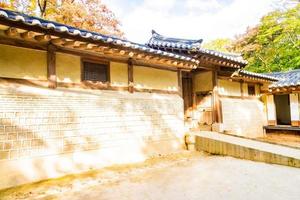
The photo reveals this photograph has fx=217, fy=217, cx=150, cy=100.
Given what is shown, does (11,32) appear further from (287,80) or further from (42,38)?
(287,80)

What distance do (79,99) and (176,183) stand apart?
133 inches

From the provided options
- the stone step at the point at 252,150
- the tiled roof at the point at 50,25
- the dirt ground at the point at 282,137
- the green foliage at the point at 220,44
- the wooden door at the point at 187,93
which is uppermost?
the green foliage at the point at 220,44

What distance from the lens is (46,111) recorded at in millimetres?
5391

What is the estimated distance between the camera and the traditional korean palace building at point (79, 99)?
16.0ft

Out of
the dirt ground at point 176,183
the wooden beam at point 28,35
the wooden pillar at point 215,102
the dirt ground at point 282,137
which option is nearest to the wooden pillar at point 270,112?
the dirt ground at point 282,137

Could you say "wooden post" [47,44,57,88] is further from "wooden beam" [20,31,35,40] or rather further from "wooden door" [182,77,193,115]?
"wooden door" [182,77,193,115]

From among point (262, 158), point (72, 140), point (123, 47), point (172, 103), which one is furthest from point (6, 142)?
point (262, 158)

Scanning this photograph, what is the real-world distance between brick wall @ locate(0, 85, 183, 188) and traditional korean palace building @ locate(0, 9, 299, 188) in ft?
0.07

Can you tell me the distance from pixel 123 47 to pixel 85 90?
1.65 meters

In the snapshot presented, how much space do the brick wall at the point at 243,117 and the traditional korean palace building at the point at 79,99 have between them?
256 cm

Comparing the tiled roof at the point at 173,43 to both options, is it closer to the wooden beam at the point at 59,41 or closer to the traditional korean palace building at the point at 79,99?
the traditional korean palace building at the point at 79,99

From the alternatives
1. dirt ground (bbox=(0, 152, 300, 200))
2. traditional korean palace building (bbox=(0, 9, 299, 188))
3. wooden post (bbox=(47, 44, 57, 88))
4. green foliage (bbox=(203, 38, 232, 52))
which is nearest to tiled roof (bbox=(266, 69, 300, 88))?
traditional korean palace building (bbox=(0, 9, 299, 188))

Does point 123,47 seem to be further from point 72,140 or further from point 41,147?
point 41,147

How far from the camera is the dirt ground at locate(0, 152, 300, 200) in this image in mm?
4148
